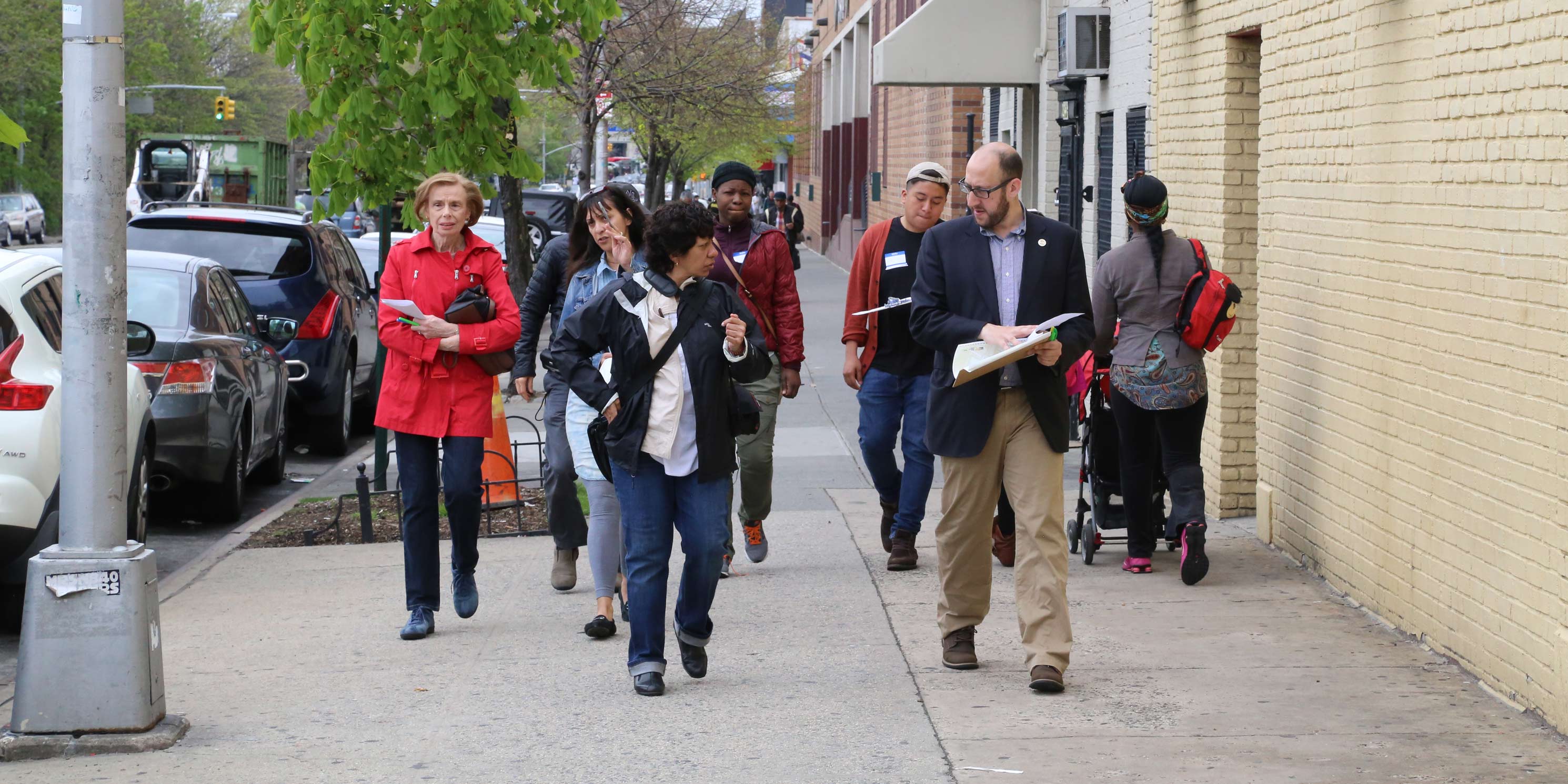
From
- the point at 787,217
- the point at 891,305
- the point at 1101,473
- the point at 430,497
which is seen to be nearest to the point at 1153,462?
the point at 1101,473

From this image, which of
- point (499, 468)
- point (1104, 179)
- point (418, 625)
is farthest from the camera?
point (1104, 179)

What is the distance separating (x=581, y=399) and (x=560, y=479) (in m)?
1.45

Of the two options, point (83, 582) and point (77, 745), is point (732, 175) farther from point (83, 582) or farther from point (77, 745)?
point (77, 745)

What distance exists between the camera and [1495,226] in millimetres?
5617

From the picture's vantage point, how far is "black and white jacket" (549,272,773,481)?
5.57 meters

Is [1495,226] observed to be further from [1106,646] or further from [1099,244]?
[1099,244]

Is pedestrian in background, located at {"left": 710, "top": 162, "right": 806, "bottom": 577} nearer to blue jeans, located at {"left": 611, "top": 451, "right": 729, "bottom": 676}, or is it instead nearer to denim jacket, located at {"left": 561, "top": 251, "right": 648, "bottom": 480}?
denim jacket, located at {"left": 561, "top": 251, "right": 648, "bottom": 480}

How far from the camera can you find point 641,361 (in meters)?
5.57

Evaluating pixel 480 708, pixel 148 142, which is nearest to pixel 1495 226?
pixel 480 708

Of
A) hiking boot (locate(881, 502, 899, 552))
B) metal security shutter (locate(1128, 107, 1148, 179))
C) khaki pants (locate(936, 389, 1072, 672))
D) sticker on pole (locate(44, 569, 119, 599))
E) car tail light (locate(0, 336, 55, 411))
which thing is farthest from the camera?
metal security shutter (locate(1128, 107, 1148, 179))

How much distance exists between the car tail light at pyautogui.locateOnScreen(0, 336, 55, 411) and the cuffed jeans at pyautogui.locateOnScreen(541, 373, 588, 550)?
1979mm

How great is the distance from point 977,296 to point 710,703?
1.62 m

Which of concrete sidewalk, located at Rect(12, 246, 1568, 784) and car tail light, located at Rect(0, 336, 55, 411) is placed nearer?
concrete sidewalk, located at Rect(12, 246, 1568, 784)

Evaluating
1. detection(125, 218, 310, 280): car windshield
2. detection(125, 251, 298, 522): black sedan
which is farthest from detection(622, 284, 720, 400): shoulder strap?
detection(125, 218, 310, 280): car windshield
